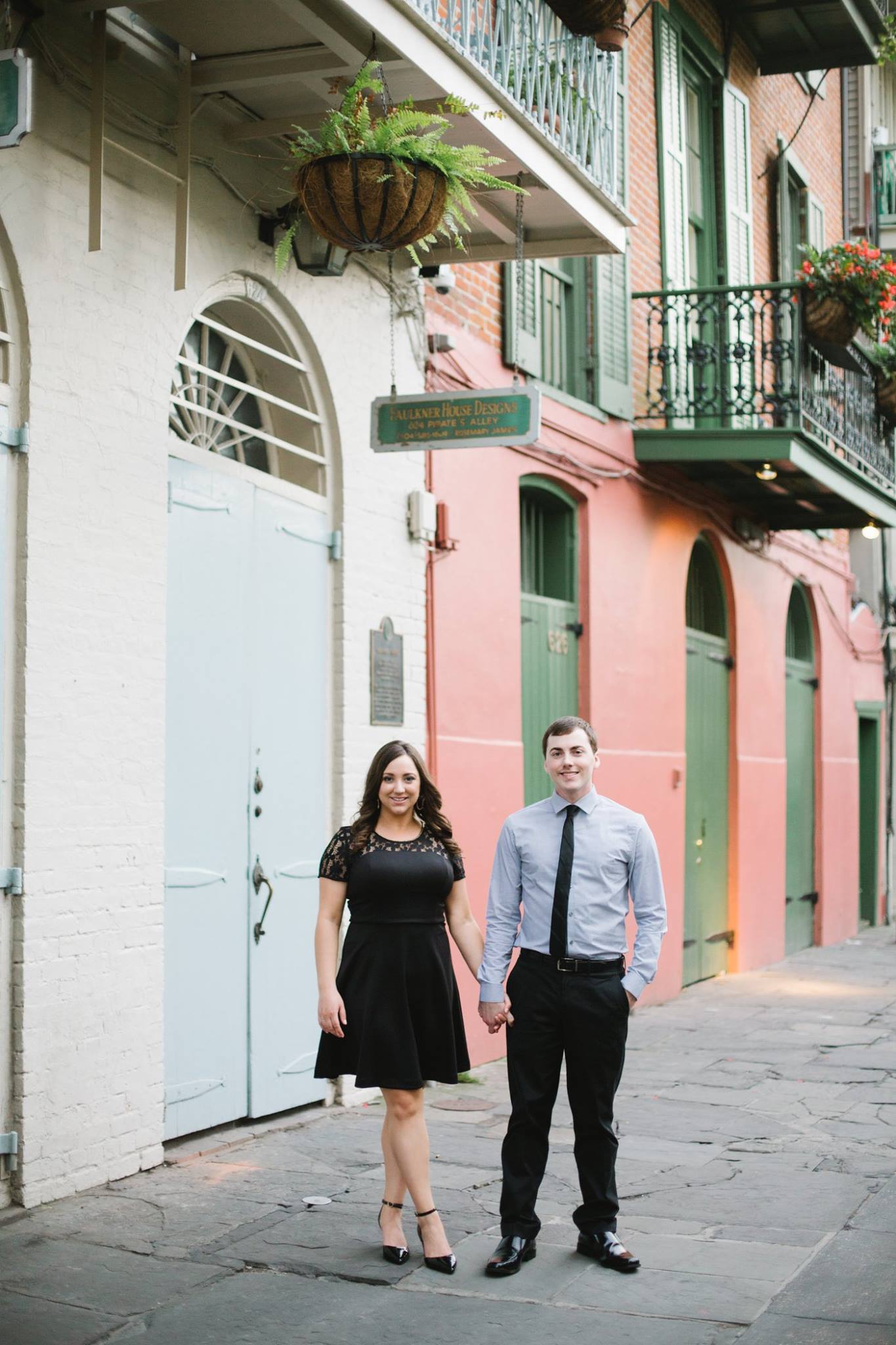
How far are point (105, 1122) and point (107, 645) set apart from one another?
187 cm

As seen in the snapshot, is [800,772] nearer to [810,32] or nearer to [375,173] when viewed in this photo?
[810,32]

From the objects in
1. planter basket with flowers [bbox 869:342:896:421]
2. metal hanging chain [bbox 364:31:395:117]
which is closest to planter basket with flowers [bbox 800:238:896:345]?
planter basket with flowers [bbox 869:342:896:421]

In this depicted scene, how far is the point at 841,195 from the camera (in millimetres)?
18188

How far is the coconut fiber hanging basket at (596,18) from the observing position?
850 cm

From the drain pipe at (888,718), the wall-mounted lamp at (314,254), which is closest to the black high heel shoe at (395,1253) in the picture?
the wall-mounted lamp at (314,254)

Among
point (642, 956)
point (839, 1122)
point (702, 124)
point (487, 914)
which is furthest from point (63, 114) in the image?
point (702, 124)

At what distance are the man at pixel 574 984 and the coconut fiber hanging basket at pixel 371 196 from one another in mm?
2498

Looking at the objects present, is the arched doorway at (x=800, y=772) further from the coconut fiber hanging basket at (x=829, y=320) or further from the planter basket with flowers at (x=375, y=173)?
the planter basket with flowers at (x=375, y=173)

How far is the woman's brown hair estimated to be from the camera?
5.36 m

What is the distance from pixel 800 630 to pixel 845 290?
5331 millimetres

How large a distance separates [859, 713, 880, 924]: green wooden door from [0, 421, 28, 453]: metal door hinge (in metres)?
14.8

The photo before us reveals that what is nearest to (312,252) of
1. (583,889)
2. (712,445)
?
(583,889)

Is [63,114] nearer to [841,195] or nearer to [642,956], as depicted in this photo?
[642,956]

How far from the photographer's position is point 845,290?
1254 centimetres
